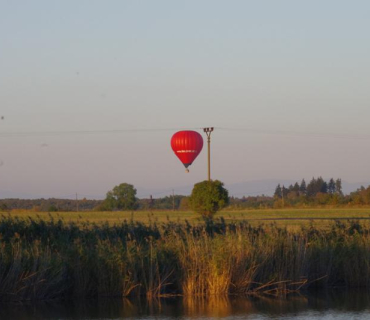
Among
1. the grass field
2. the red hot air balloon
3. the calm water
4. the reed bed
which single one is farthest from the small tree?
the calm water

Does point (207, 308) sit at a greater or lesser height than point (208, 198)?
lesser

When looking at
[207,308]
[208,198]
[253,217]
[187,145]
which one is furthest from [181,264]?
[187,145]

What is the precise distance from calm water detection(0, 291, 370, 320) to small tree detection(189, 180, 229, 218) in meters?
36.2

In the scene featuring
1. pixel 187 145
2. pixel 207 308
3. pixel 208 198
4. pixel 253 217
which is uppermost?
pixel 187 145

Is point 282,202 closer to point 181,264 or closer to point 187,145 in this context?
point 187,145

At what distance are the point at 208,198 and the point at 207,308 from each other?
3776cm

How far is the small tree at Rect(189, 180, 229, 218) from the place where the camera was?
5325 centimetres

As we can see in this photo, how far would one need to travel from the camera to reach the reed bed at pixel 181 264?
1648 cm

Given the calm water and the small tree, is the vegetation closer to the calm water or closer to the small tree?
the small tree

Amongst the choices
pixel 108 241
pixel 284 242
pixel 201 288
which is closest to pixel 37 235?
pixel 108 241

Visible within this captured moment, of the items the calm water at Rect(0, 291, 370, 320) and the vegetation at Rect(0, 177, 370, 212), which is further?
the vegetation at Rect(0, 177, 370, 212)

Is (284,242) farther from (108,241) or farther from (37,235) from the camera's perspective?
(37,235)

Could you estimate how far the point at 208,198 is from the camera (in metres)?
53.2

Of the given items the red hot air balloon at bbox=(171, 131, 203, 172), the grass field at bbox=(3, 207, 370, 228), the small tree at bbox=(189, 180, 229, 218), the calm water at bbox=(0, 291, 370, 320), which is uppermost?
the red hot air balloon at bbox=(171, 131, 203, 172)
